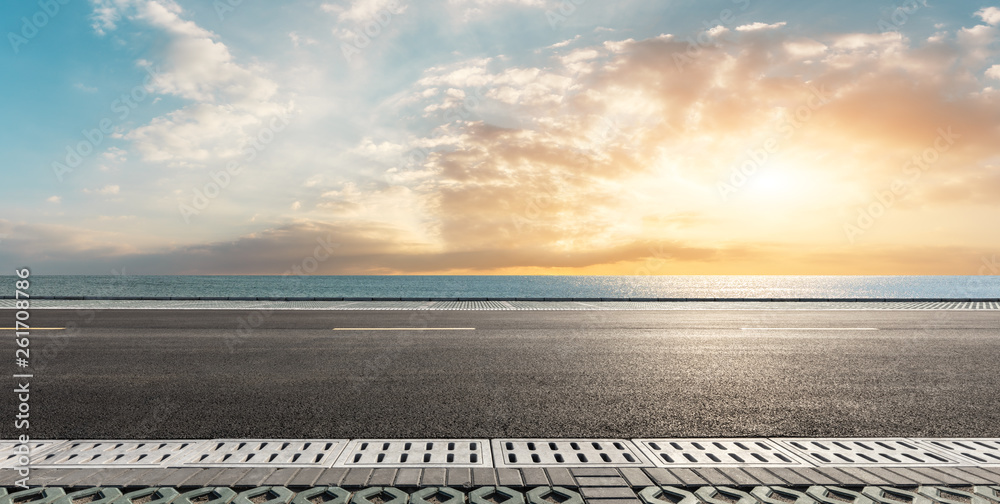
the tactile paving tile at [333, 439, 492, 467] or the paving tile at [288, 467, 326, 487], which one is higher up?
the paving tile at [288, 467, 326, 487]

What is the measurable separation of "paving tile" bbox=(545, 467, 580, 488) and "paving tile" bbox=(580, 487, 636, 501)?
87mm

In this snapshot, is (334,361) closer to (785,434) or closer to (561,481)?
(561,481)

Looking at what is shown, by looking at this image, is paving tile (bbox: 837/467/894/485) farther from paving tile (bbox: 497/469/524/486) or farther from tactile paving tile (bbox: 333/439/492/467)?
tactile paving tile (bbox: 333/439/492/467)

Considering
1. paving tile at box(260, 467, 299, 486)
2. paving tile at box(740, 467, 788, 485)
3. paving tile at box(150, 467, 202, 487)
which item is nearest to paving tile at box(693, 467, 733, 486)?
paving tile at box(740, 467, 788, 485)

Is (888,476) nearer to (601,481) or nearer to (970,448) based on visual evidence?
(970,448)

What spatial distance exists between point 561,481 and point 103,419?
13.8ft

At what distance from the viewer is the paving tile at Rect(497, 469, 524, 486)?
3.00m

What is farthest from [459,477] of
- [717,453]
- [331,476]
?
[717,453]

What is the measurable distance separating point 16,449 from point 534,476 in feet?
12.6

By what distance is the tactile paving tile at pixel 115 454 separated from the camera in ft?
11.1

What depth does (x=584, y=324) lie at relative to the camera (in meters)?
11.6

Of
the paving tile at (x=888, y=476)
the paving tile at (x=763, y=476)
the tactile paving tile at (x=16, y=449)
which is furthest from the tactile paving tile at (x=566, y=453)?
the tactile paving tile at (x=16, y=449)

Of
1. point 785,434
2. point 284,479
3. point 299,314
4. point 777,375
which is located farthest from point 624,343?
point 299,314

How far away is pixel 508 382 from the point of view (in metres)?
5.77
